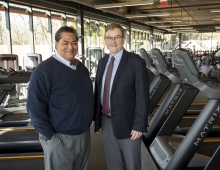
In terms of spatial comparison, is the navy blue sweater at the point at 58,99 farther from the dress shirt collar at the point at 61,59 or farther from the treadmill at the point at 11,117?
the treadmill at the point at 11,117

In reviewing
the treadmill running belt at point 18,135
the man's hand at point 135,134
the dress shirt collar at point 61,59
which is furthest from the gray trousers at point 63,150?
the treadmill running belt at point 18,135

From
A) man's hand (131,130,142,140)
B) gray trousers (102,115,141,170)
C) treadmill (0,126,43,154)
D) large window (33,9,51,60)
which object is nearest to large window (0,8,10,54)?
large window (33,9,51,60)

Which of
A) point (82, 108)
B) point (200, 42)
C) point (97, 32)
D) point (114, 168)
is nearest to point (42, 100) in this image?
point (82, 108)

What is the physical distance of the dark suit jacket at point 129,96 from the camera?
1.66 metres

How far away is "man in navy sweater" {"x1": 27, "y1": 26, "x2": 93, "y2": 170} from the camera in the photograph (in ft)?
4.80

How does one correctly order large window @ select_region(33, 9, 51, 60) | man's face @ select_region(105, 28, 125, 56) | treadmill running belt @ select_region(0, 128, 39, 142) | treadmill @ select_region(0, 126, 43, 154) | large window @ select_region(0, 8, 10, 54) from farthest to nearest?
1. large window @ select_region(33, 9, 51, 60)
2. large window @ select_region(0, 8, 10, 54)
3. treadmill running belt @ select_region(0, 128, 39, 142)
4. treadmill @ select_region(0, 126, 43, 154)
5. man's face @ select_region(105, 28, 125, 56)

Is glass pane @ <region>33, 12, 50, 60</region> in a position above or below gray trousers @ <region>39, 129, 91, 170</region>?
above

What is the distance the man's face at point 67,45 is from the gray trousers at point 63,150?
1.79 ft

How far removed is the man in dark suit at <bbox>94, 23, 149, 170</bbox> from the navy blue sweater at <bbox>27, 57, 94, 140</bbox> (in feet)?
0.62

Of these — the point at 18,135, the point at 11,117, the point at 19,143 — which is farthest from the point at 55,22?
the point at 19,143

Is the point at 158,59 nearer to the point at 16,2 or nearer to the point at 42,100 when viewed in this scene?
the point at 42,100

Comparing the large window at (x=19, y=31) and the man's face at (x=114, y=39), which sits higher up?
the large window at (x=19, y=31)

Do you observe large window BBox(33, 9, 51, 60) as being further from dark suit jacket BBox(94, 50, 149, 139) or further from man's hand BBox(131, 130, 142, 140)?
man's hand BBox(131, 130, 142, 140)

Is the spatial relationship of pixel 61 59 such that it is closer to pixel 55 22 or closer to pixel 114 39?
pixel 114 39
